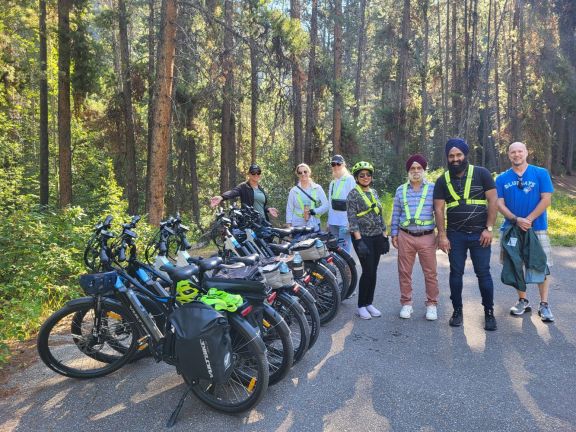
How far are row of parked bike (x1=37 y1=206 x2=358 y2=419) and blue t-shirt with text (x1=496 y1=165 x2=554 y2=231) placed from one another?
2.61 m

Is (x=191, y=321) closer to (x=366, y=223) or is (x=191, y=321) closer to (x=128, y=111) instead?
(x=366, y=223)

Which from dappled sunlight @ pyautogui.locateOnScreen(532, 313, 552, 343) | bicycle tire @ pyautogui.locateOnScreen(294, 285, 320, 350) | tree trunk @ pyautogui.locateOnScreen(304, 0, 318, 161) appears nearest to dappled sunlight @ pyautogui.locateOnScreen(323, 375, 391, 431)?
bicycle tire @ pyautogui.locateOnScreen(294, 285, 320, 350)

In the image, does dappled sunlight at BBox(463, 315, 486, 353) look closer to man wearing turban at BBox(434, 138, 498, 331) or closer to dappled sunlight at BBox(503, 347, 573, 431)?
man wearing turban at BBox(434, 138, 498, 331)

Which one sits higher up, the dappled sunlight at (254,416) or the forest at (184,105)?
the forest at (184,105)

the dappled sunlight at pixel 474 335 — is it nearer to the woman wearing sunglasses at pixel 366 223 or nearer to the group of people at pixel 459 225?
the group of people at pixel 459 225

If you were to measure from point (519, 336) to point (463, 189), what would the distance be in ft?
5.48

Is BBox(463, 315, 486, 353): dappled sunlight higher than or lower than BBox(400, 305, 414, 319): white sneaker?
lower

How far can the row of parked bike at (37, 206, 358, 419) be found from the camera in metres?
3.03

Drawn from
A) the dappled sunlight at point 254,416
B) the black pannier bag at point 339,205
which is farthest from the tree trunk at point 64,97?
the dappled sunlight at point 254,416

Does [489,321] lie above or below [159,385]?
above

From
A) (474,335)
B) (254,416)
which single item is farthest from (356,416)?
(474,335)

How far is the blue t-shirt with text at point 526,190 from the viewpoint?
15.5 ft

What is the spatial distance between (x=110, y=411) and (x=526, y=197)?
4.66 metres

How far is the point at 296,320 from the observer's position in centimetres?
389
